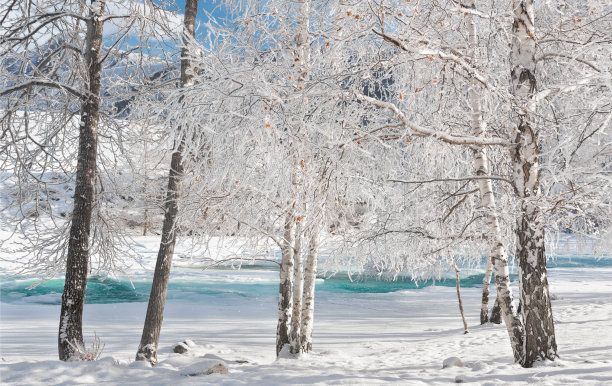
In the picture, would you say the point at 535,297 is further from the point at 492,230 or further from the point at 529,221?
the point at 492,230

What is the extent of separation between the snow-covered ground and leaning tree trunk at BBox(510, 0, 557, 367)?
27 centimetres

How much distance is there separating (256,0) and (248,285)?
49.1 feet

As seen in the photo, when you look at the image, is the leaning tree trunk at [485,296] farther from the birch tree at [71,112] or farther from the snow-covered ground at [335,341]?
the birch tree at [71,112]

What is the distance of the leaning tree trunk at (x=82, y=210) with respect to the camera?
21.7ft

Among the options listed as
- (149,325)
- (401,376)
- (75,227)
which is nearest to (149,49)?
(75,227)

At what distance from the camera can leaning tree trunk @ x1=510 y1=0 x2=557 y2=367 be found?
4898mm

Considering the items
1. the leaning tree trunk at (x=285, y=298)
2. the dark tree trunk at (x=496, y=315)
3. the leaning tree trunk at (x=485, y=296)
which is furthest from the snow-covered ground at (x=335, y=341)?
the leaning tree trunk at (x=485, y=296)

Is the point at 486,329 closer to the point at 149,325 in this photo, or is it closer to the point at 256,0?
the point at 149,325

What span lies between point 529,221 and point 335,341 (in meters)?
6.77

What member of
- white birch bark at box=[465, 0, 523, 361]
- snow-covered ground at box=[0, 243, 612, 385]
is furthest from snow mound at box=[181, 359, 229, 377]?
white birch bark at box=[465, 0, 523, 361]

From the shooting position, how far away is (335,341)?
426 inches

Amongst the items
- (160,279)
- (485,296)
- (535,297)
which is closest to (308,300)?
(160,279)

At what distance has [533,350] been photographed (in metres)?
4.93

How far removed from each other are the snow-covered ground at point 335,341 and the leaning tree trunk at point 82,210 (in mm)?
515
